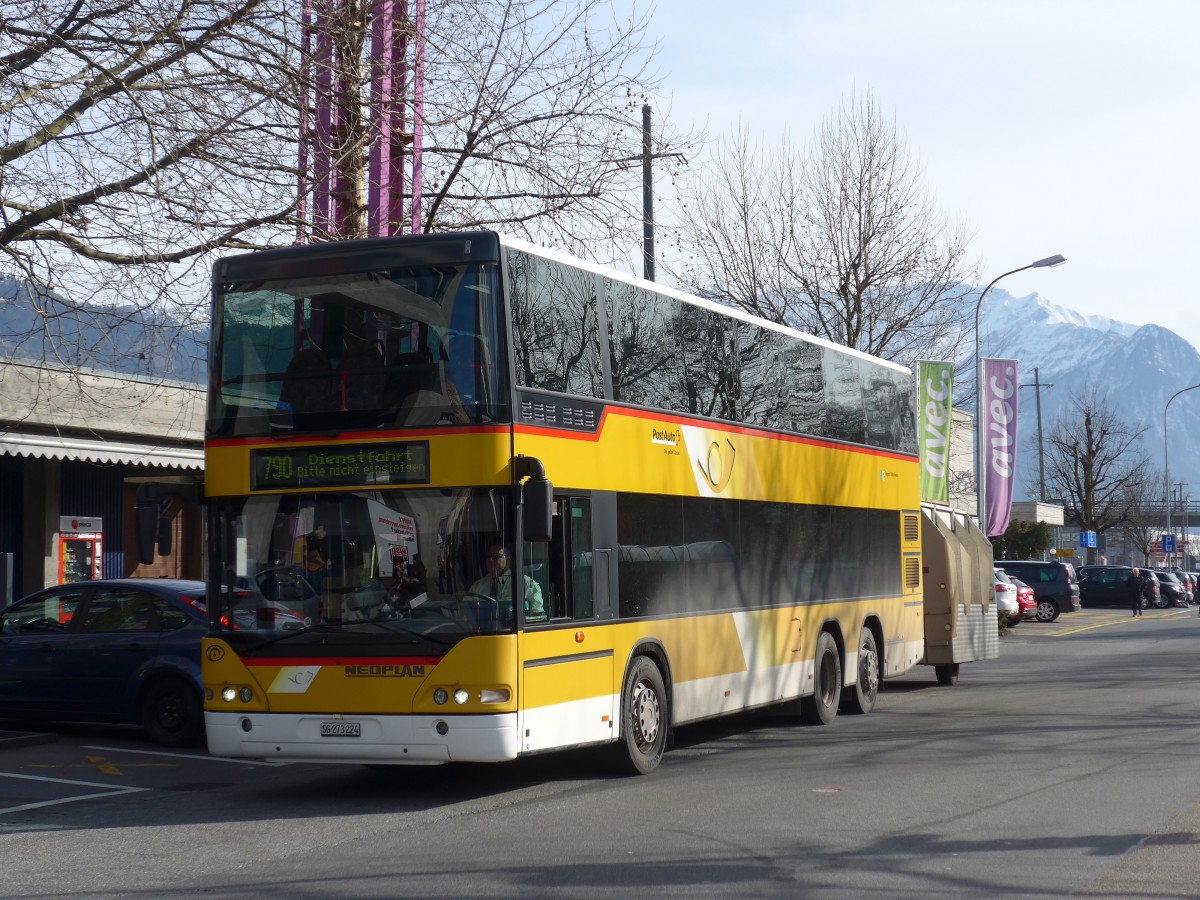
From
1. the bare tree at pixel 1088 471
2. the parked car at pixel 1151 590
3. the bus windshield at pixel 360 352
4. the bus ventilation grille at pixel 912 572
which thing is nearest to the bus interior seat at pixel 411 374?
the bus windshield at pixel 360 352

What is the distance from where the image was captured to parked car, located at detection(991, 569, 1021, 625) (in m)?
38.0

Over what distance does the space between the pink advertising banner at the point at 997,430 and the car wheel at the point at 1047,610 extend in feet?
32.9

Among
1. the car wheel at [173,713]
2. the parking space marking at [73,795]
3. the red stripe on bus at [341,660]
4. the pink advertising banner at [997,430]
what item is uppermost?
the pink advertising banner at [997,430]

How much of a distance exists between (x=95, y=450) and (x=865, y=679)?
10.3m

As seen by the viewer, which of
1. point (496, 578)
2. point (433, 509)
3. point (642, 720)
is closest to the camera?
point (496, 578)

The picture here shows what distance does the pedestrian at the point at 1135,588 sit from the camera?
5438cm

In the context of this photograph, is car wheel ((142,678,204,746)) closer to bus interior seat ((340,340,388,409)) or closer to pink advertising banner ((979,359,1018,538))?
bus interior seat ((340,340,388,409))

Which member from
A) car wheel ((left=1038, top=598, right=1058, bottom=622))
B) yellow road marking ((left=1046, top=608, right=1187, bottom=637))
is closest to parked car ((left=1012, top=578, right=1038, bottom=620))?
yellow road marking ((left=1046, top=608, right=1187, bottom=637))

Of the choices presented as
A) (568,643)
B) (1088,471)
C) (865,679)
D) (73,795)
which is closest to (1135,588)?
(1088,471)

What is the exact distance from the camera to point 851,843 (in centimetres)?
880

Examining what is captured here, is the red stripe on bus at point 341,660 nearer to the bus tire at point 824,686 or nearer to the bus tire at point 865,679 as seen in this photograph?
the bus tire at point 824,686

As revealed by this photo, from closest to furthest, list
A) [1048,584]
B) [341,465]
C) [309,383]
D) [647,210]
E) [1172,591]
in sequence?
[341,465] < [309,383] < [647,210] < [1048,584] < [1172,591]

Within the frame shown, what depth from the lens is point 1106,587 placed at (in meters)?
58.7

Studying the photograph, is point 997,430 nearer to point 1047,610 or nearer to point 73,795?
point 1047,610
